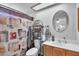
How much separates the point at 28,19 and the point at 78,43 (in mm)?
615

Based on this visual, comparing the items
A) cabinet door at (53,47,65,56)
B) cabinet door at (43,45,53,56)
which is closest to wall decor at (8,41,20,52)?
cabinet door at (43,45,53,56)

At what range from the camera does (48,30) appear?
1385 millimetres

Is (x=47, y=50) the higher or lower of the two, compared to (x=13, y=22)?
lower

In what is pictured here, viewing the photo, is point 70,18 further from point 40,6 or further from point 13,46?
point 13,46

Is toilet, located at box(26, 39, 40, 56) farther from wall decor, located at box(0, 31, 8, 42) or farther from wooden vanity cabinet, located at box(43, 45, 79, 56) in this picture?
wall decor, located at box(0, 31, 8, 42)

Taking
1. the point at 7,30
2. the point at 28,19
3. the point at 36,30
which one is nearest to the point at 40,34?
the point at 36,30

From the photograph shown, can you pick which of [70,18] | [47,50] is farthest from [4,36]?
[70,18]

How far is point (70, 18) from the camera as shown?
4.46 feet

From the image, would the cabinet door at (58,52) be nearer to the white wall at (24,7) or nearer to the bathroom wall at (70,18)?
the bathroom wall at (70,18)

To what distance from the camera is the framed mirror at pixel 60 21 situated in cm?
138

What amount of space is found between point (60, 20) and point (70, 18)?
112 millimetres

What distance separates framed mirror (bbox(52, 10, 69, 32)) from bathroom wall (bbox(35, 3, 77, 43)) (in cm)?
3

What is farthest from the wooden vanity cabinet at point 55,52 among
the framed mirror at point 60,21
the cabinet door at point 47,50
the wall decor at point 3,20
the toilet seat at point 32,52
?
the wall decor at point 3,20

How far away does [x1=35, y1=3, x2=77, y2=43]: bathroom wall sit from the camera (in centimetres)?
135
